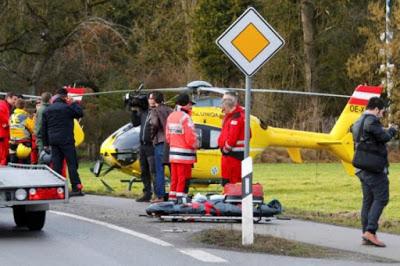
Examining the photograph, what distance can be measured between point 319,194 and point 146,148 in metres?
6.78

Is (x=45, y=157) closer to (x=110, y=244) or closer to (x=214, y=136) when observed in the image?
(x=214, y=136)

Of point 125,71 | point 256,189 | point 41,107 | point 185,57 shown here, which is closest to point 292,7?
point 185,57

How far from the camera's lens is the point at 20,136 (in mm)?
20219

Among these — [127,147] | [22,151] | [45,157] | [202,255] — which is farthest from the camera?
[127,147]

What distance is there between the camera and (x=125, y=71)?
54719 millimetres

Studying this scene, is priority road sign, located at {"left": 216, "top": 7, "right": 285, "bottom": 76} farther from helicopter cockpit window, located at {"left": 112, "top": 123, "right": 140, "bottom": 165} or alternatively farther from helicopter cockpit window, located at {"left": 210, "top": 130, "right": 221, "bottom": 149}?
helicopter cockpit window, located at {"left": 112, "top": 123, "right": 140, "bottom": 165}

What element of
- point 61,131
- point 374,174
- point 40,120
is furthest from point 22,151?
point 374,174

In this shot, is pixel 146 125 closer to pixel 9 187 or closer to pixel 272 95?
pixel 9 187

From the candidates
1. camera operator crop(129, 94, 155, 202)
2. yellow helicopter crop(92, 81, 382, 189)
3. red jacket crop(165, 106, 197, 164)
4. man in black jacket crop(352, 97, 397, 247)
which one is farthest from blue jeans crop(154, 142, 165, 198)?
man in black jacket crop(352, 97, 397, 247)

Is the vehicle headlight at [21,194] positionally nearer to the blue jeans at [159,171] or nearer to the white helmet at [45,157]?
the blue jeans at [159,171]

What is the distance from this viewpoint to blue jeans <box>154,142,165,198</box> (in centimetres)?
1681

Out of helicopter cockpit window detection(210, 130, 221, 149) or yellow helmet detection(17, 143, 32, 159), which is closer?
yellow helmet detection(17, 143, 32, 159)

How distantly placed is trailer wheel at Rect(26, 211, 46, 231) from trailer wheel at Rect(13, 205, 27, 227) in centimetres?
10

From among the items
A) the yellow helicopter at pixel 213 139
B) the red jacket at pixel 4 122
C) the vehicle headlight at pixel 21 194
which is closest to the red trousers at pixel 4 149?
the red jacket at pixel 4 122
